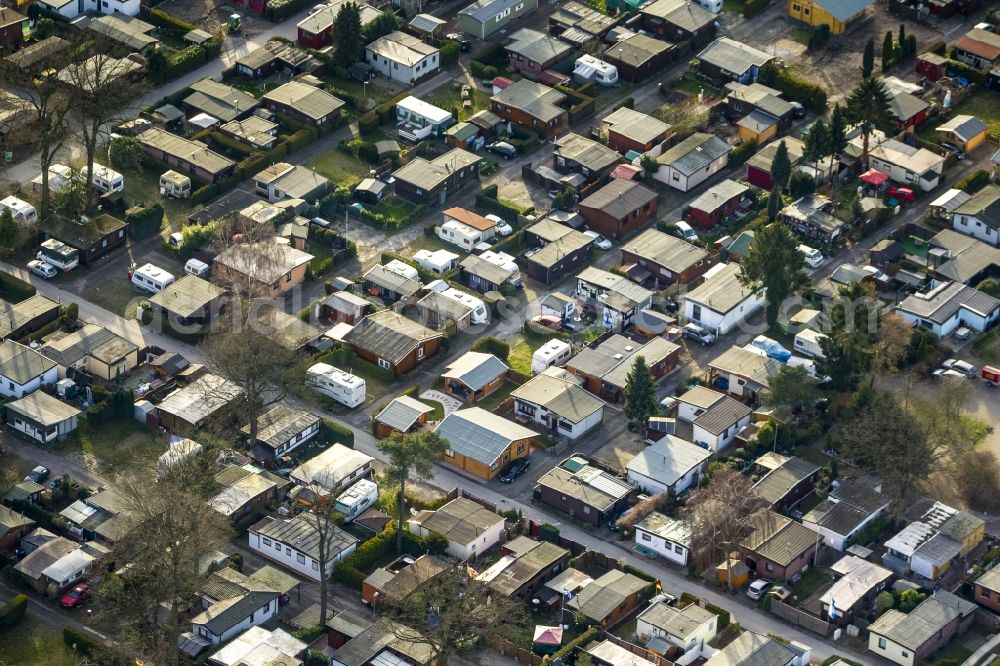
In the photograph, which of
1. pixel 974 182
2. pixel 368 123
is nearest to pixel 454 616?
pixel 368 123

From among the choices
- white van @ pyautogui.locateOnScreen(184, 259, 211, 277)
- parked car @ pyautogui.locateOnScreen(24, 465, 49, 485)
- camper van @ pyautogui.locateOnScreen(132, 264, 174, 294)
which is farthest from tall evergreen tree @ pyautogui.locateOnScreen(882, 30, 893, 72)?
parked car @ pyautogui.locateOnScreen(24, 465, 49, 485)

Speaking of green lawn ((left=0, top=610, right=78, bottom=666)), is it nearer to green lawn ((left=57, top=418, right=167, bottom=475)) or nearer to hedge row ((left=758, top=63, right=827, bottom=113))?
green lawn ((left=57, top=418, right=167, bottom=475))

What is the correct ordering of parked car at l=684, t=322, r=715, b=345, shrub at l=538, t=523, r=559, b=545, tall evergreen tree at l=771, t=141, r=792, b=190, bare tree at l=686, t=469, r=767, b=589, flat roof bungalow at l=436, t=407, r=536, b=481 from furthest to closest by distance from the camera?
tall evergreen tree at l=771, t=141, r=792, b=190, parked car at l=684, t=322, r=715, b=345, flat roof bungalow at l=436, t=407, r=536, b=481, shrub at l=538, t=523, r=559, b=545, bare tree at l=686, t=469, r=767, b=589

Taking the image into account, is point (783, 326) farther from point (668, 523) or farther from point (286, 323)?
point (286, 323)

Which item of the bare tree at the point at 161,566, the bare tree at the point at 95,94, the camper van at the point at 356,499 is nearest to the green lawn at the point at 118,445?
the bare tree at the point at 161,566

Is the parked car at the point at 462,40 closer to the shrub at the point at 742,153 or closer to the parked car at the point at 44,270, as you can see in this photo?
the shrub at the point at 742,153

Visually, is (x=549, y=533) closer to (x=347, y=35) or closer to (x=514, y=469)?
(x=514, y=469)
